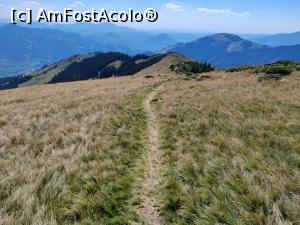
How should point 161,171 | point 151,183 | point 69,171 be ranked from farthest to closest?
point 161,171
point 69,171
point 151,183

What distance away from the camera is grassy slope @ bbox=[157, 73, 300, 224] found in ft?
19.9

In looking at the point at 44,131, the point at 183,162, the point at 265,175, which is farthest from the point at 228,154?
the point at 44,131

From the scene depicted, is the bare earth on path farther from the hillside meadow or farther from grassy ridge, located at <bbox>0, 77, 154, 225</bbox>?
grassy ridge, located at <bbox>0, 77, 154, 225</bbox>

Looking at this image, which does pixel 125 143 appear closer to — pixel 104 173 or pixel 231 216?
pixel 104 173

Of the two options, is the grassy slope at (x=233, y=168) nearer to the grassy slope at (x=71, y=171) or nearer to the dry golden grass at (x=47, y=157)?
the grassy slope at (x=71, y=171)

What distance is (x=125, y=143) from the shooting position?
1198cm

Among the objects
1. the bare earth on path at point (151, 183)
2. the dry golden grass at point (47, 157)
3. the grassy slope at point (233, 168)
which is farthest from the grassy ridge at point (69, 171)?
the grassy slope at point (233, 168)

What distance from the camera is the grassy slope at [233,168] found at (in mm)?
6051

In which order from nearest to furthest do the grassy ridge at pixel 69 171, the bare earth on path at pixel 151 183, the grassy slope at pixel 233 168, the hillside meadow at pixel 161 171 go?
1. the grassy slope at pixel 233 168
2. the hillside meadow at pixel 161 171
3. the grassy ridge at pixel 69 171
4. the bare earth on path at pixel 151 183

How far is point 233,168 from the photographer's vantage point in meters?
8.14

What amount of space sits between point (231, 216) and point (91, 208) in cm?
297

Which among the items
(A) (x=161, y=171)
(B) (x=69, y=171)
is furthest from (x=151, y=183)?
(B) (x=69, y=171)

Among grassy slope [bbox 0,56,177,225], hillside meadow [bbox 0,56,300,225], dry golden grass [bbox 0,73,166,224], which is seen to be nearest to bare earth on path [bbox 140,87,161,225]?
hillside meadow [bbox 0,56,300,225]

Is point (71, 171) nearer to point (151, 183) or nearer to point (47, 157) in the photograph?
point (47, 157)
